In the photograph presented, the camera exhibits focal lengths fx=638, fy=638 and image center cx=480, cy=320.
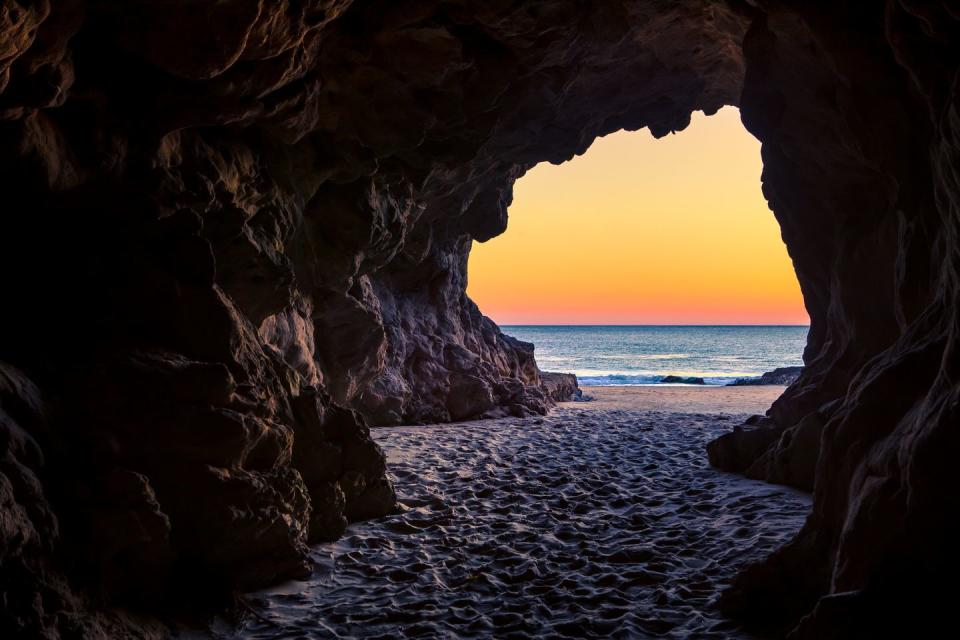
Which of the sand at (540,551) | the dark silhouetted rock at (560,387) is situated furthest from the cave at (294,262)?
the dark silhouetted rock at (560,387)

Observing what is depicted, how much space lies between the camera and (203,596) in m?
4.57

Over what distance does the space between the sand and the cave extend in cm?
40

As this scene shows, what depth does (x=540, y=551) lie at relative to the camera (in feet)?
19.6

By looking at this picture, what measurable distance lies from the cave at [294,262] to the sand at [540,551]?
1.33 ft

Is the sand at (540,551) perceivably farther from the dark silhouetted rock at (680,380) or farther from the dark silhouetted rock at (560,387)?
the dark silhouetted rock at (680,380)

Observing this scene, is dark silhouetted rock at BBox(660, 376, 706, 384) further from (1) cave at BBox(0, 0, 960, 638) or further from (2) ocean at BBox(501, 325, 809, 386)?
(1) cave at BBox(0, 0, 960, 638)

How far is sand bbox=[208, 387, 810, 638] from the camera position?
4566 mm

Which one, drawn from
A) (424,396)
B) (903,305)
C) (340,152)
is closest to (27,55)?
(340,152)

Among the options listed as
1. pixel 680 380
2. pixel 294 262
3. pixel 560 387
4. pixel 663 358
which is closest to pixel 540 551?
pixel 294 262

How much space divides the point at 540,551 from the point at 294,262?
5418mm

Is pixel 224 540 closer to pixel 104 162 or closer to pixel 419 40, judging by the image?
pixel 104 162

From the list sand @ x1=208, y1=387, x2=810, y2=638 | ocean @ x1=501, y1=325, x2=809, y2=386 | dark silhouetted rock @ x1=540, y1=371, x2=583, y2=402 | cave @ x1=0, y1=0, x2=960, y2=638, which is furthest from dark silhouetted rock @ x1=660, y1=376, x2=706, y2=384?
cave @ x1=0, y1=0, x2=960, y2=638

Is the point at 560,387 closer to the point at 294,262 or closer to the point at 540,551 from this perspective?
the point at 294,262

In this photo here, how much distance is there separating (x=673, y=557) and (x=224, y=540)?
376cm
